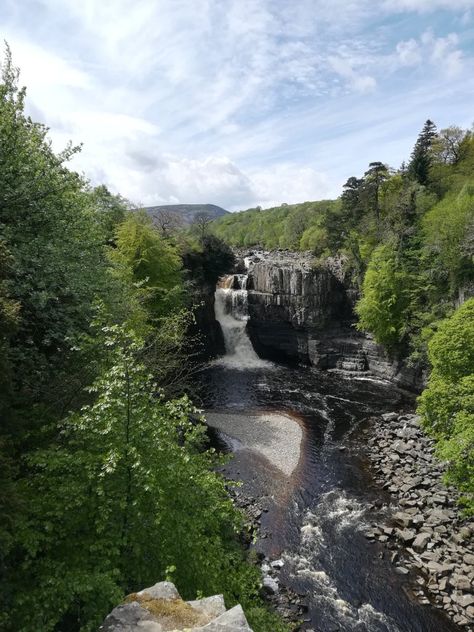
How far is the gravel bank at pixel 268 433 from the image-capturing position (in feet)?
85.5

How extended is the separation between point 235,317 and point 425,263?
72.1 ft

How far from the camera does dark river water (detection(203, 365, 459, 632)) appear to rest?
48.6 ft

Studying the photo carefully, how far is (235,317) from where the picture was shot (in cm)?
4900

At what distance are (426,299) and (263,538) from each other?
27367mm

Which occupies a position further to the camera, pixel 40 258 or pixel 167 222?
pixel 167 222

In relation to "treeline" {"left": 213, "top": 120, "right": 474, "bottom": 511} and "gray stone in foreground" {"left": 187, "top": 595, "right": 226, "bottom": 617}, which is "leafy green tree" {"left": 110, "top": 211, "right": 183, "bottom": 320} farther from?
"gray stone in foreground" {"left": 187, "top": 595, "right": 226, "bottom": 617}

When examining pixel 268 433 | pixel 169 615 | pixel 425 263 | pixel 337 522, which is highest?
pixel 425 263

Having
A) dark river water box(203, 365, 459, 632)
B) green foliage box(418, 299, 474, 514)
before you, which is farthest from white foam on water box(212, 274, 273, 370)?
green foliage box(418, 299, 474, 514)

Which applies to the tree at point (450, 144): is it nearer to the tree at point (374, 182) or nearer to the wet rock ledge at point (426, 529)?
the tree at point (374, 182)

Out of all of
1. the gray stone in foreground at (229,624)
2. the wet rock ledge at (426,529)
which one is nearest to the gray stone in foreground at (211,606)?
the gray stone in foreground at (229,624)

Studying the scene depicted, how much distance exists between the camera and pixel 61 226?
13562 millimetres

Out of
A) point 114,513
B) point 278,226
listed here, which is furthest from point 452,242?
point 278,226

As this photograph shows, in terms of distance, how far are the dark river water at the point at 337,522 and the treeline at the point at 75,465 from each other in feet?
20.2

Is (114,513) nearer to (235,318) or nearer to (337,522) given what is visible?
(337,522)
